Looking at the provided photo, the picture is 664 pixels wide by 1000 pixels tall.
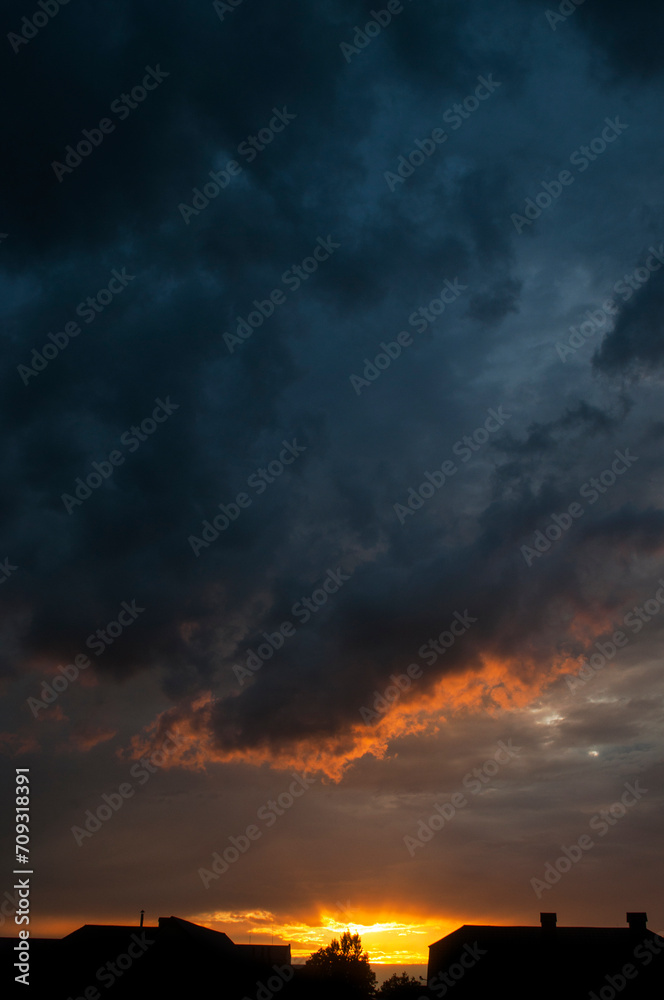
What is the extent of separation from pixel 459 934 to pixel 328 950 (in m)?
63.0

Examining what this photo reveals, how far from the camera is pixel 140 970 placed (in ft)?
184

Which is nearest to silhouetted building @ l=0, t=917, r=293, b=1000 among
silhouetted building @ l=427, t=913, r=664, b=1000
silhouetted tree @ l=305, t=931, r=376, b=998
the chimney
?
silhouetted building @ l=427, t=913, r=664, b=1000

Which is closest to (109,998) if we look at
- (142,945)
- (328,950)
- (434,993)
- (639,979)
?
(142,945)

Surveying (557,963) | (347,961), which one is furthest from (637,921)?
(347,961)

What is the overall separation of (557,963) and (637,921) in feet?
24.9

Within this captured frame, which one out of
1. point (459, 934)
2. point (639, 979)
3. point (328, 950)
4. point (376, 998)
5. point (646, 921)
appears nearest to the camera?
point (639, 979)

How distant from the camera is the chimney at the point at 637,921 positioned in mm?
57938

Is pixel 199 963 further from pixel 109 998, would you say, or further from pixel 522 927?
pixel 522 927

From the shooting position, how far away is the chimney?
2281 inches

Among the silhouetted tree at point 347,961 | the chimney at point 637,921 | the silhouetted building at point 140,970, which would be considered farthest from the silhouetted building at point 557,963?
the silhouetted tree at point 347,961

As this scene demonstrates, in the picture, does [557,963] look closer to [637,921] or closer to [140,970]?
[637,921]

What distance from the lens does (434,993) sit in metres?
61.8

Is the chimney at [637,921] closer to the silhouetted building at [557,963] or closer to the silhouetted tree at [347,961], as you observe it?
the silhouetted building at [557,963]

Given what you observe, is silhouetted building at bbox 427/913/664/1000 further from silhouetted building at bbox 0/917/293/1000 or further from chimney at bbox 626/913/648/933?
silhouetted building at bbox 0/917/293/1000
